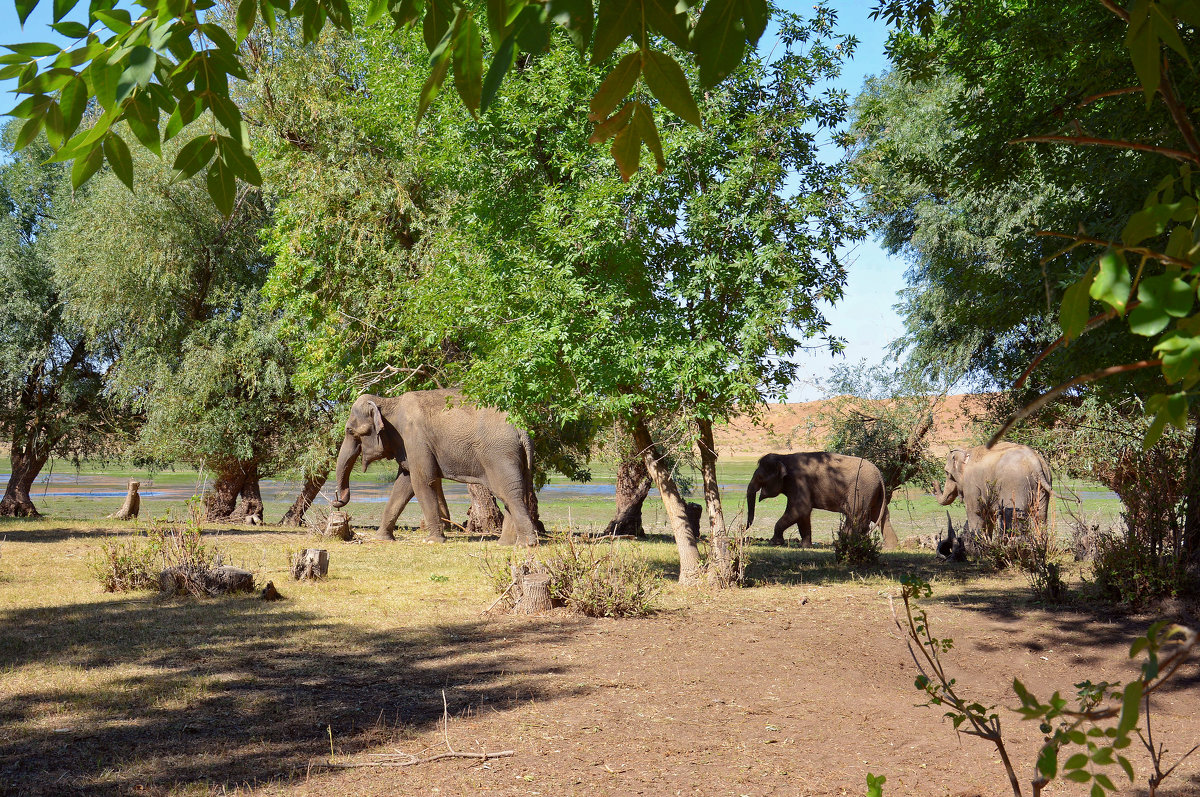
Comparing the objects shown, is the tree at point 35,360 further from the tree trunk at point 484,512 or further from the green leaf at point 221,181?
the green leaf at point 221,181

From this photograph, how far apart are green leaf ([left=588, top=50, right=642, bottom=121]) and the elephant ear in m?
15.4

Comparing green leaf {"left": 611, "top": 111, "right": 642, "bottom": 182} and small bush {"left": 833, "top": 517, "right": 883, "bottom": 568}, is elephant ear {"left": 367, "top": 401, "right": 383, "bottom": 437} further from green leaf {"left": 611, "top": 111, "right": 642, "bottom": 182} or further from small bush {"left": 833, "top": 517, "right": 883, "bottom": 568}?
green leaf {"left": 611, "top": 111, "right": 642, "bottom": 182}

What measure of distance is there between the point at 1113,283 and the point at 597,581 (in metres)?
8.52

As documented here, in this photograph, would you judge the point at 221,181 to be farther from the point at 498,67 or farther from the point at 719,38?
the point at 719,38

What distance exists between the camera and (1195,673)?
740 centimetres

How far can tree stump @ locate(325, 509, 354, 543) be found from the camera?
16.6 meters

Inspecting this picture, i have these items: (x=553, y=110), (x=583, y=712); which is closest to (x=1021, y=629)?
(x=583, y=712)

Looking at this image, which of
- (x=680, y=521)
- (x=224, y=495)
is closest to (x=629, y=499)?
(x=680, y=521)

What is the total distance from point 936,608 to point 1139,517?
2.22 metres

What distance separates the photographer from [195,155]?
1980mm

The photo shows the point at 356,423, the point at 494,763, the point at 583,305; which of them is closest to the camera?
the point at 494,763

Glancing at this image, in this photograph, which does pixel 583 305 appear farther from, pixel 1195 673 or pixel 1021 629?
pixel 1195 673

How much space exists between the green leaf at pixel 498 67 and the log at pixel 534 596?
8374 mm

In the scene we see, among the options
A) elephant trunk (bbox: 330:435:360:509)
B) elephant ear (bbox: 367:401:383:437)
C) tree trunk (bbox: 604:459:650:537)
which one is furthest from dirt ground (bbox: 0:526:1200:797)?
tree trunk (bbox: 604:459:650:537)
